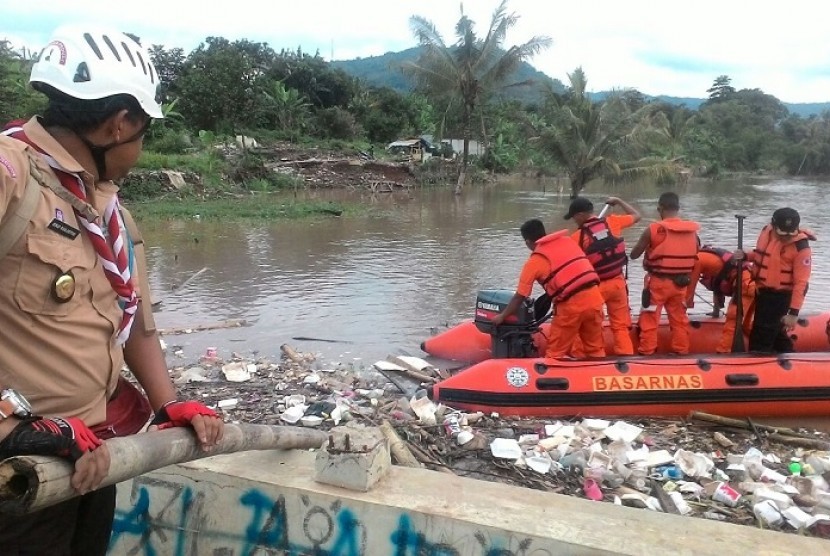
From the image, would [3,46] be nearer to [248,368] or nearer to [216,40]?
[216,40]

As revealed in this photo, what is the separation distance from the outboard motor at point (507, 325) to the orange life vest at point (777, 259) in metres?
2.04

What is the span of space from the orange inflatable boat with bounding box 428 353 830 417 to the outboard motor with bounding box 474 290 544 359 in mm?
757

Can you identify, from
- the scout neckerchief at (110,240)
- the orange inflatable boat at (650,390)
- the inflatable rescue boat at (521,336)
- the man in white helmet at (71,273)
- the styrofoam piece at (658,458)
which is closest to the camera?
the man in white helmet at (71,273)

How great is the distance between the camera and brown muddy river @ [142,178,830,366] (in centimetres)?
843

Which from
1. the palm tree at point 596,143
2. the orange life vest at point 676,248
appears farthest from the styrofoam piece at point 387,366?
the palm tree at point 596,143

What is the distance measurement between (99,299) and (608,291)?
5.39m

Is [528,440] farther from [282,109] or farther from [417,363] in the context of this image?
[282,109]

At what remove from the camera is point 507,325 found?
21.2ft

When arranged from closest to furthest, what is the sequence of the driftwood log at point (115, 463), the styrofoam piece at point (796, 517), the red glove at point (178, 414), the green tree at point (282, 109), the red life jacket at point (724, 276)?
the driftwood log at point (115, 463)
the red glove at point (178, 414)
the styrofoam piece at point (796, 517)
the red life jacket at point (724, 276)
the green tree at point (282, 109)

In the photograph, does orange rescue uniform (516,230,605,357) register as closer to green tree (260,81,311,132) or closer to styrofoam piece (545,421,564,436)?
styrofoam piece (545,421,564,436)

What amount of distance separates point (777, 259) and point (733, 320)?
72 centimetres

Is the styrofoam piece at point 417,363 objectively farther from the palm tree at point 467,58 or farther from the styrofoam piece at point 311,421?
the palm tree at point 467,58

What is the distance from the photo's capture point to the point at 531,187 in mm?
34125

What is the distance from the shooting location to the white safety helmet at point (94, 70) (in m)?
1.56
